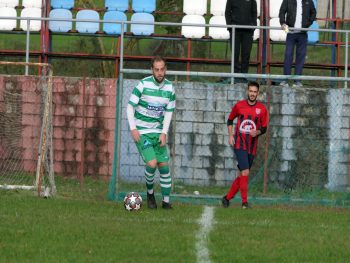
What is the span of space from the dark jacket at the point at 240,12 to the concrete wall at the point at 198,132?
185 cm

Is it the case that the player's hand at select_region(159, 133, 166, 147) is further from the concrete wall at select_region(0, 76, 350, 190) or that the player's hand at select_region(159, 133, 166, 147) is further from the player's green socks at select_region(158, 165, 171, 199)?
the concrete wall at select_region(0, 76, 350, 190)

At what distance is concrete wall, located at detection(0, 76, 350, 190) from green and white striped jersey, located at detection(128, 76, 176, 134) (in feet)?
11.6

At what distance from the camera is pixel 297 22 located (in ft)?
66.9

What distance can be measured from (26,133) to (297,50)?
544 cm

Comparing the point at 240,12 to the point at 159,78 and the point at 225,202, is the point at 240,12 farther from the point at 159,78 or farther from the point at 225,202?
the point at 159,78

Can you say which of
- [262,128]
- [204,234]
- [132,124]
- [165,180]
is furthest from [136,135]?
[204,234]

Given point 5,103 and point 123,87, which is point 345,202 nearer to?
point 123,87

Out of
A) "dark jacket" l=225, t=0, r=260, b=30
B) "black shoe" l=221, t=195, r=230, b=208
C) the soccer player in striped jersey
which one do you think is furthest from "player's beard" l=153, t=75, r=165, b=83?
"dark jacket" l=225, t=0, r=260, b=30

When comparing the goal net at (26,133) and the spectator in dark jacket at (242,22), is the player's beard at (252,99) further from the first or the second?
the spectator in dark jacket at (242,22)

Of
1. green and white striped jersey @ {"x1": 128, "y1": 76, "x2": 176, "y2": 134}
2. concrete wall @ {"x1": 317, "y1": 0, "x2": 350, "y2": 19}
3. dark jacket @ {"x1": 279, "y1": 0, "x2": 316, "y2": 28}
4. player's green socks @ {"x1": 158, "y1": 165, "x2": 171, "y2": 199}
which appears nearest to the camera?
green and white striped jersey @ {"x1": 128, "y1": 76, "x2": 176, "y2": 134}

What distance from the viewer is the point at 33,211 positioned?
14094 mm

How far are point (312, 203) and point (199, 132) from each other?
2757 mm

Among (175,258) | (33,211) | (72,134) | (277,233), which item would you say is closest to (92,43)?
A: (72,134)

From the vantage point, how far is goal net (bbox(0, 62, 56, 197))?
17688mm
